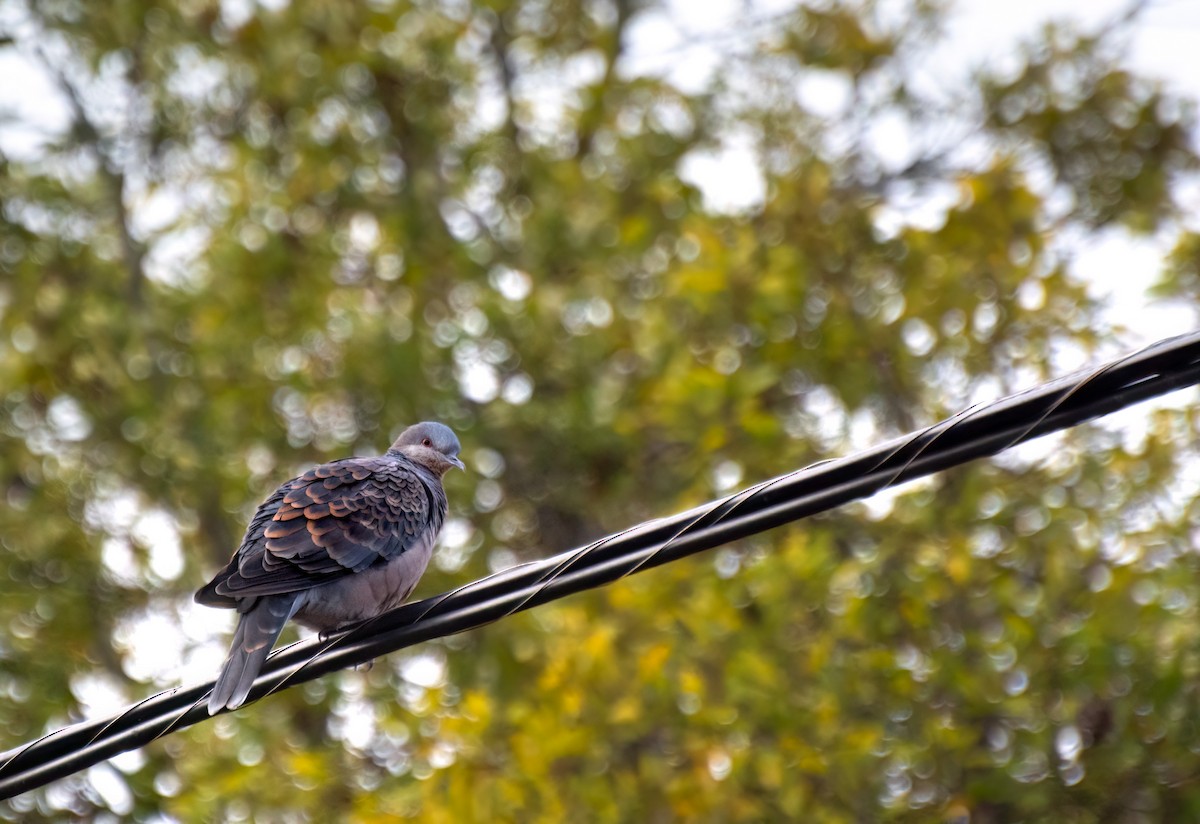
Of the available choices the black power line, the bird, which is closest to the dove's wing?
the bird

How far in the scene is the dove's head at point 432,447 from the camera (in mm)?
6164

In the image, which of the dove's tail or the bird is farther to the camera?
the bird

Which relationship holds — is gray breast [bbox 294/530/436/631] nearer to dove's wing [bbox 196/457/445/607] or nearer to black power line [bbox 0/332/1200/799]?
dove's wing [bbox 196/457/445/607]

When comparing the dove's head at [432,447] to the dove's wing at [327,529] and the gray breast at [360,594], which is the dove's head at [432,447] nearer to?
the dove's wing at [327,529]

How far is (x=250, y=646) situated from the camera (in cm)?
430

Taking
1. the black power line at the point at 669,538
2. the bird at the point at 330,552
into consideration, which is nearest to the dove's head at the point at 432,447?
the bird at the point at 330,552

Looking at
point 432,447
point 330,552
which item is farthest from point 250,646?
point 432,447

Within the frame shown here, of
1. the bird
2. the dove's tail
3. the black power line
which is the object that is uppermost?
the bird

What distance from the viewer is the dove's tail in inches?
152

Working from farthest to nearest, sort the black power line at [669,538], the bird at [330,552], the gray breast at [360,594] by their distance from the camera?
the gray breast at [360,594] < the bird at [330,552] < the black power line at [669,538]

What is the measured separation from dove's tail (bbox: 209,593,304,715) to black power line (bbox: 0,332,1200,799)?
0.13ft

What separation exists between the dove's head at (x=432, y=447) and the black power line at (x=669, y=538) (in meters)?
2.12

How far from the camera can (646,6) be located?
12969 millimetres

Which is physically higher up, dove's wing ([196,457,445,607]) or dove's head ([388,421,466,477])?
dove's head ([388,421,466,477])
